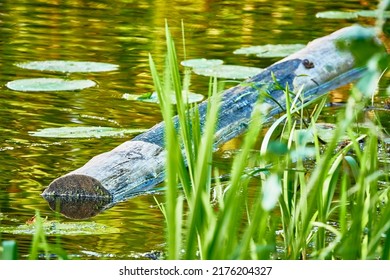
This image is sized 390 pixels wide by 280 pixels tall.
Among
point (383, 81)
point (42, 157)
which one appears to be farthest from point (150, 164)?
point (383, 81)

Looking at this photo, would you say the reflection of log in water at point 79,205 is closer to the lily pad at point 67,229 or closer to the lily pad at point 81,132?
the lily pad at point 67,229

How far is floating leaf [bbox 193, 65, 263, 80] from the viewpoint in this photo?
5641 mm

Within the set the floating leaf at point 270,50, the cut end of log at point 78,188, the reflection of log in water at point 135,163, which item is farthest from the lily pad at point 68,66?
the cut end of log at point 78,188

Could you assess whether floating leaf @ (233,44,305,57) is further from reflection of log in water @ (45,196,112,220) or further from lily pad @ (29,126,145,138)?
reflection of log in water @ (45,196,112,220)

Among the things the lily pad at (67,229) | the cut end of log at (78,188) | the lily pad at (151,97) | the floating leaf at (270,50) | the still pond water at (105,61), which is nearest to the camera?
the lily pad at (67,229)

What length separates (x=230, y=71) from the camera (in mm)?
5762

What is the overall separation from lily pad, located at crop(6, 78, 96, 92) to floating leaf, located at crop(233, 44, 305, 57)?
48.0 inches

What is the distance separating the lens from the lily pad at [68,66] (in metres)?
5.71

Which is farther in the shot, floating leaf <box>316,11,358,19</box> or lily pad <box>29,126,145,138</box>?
floating leaf <box>316,11,358,19</box>

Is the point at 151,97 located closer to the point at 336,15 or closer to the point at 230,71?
the point at 230,71

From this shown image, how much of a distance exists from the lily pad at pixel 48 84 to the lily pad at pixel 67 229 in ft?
6.47

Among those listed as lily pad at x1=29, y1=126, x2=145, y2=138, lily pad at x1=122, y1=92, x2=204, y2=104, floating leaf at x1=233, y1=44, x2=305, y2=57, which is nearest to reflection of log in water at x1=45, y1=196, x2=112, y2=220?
lily pad at x1=29, y1=126, x2=145, y2=138

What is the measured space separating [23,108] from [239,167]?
292 cm

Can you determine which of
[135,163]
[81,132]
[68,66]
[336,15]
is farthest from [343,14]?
[135,163]
